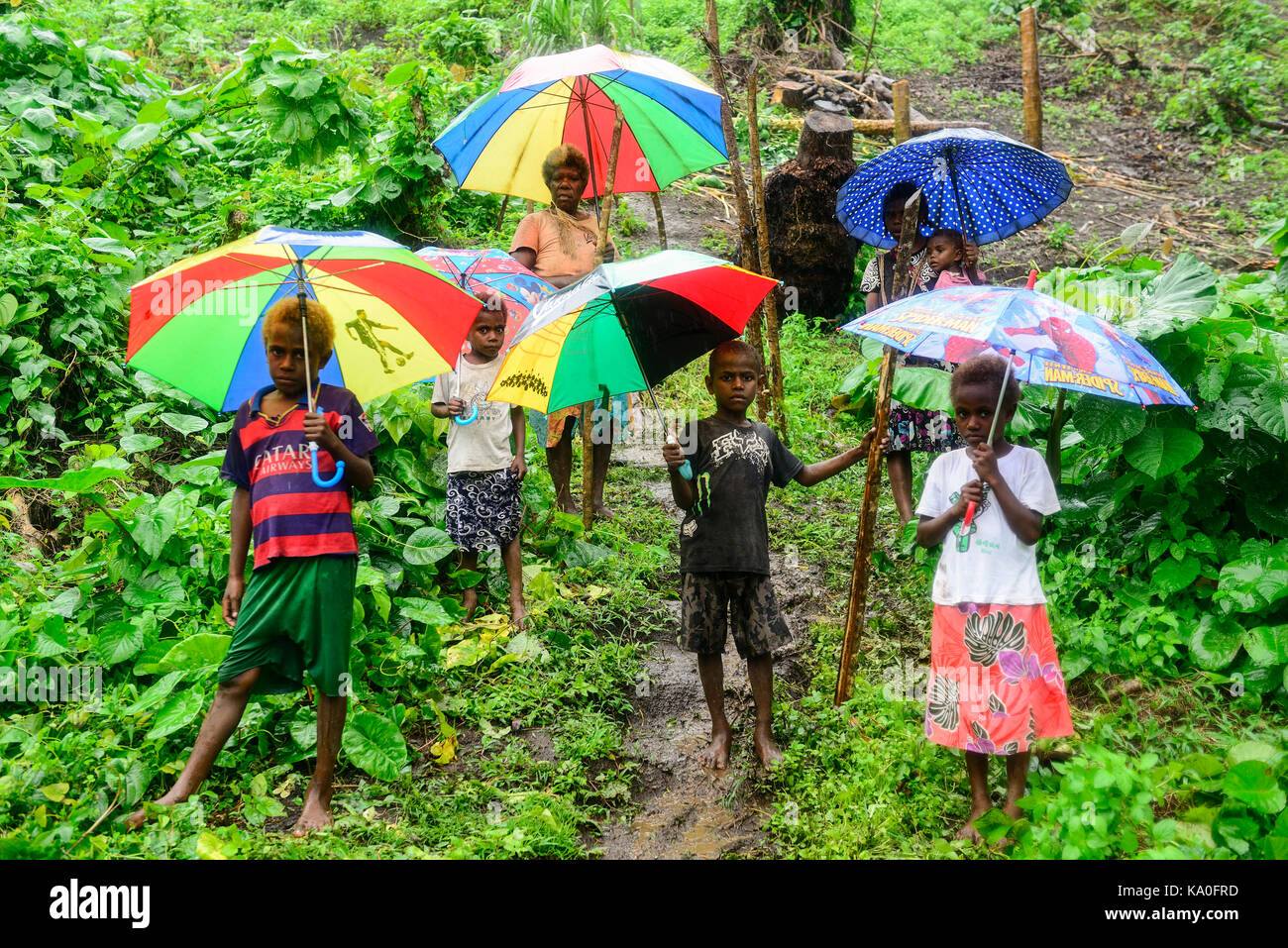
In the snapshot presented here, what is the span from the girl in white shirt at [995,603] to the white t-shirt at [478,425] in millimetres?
2132

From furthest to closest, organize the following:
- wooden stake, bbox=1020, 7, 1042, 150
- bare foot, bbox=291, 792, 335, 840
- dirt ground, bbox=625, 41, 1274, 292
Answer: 1. dirt ground, bbox=625, 41, 1274, 292
2. wooden stake, bbox=1020, 7, 1042, 150
3. bare foot, bbox=291, 792, 335, 840

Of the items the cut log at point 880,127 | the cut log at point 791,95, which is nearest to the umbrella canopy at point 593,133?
the cut log at point 880,127

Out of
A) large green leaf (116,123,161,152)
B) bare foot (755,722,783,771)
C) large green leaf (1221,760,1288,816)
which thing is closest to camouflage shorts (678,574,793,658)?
Answer: bare foot (755,722,783,771)

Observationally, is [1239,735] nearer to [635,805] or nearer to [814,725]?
[814,725]

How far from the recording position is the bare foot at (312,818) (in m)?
3.35

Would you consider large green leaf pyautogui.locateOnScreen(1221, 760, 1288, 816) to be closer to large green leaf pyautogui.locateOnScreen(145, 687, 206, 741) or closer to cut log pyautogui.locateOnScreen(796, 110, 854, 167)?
large green leaf pyautogui.locateOnScreen(145, 687, 206, 741)

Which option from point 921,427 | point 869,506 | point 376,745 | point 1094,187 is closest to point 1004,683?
point 869,506

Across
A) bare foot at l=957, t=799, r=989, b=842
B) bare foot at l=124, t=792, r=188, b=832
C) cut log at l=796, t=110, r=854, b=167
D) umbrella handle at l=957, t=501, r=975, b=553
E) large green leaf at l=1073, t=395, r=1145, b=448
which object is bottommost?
bare foot at l=957, t=799, r=989, b=842

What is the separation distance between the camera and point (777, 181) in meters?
8.20

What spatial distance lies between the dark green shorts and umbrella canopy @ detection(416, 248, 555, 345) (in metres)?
1.78

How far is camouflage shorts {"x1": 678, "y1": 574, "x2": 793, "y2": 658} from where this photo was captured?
3.67 m

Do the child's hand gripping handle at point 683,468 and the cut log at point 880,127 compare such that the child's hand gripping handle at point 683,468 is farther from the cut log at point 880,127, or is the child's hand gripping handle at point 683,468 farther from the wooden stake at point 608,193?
the cut log at point 880,127

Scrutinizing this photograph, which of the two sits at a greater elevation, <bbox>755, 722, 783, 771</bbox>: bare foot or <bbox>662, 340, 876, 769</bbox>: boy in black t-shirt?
<bbox>662, 340, 876, 769</bbox>: boy in black t-shirt
